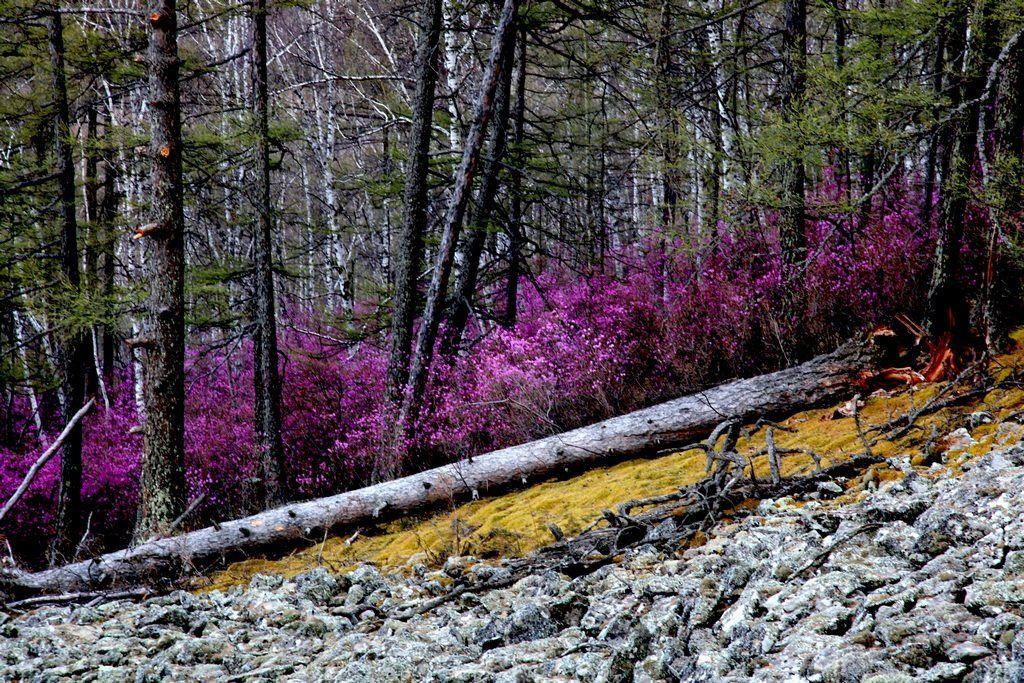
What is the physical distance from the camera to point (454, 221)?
7965mm

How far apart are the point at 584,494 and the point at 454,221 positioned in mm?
3957

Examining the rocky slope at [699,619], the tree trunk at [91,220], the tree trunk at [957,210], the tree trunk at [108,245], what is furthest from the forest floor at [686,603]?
the tree trunk at [91,220]

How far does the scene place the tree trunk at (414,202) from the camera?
809 cm

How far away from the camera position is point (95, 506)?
37.1ft

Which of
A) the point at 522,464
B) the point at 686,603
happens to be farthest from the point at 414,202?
the point at 686,603

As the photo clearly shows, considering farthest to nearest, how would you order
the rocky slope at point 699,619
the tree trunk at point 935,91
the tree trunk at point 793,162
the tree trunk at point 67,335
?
1. the tree trunk at point 67,335
2. the tree trunk at point 793,162
3. the tree trunk at point 935,91
4. the rocky slope at point 699,619

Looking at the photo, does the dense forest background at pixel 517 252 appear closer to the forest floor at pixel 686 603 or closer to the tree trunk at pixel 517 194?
the tree trunk at pixel 517 194

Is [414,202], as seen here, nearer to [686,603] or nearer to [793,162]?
[793,162]

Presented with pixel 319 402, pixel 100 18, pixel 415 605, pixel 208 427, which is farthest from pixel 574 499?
pixel 100 18

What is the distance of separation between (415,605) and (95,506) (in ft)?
32.3

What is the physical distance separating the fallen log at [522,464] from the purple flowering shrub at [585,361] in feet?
2.72

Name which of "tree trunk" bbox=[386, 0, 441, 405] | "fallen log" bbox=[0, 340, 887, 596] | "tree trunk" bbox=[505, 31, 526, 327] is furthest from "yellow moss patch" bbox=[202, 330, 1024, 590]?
"tree trunk" bbox=[505, 31, 526, 327]

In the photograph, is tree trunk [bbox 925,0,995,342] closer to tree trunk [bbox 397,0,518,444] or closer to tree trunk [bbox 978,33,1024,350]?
tree trunk [bbox 978,33,1024,350]

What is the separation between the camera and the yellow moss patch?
4.36 metres
